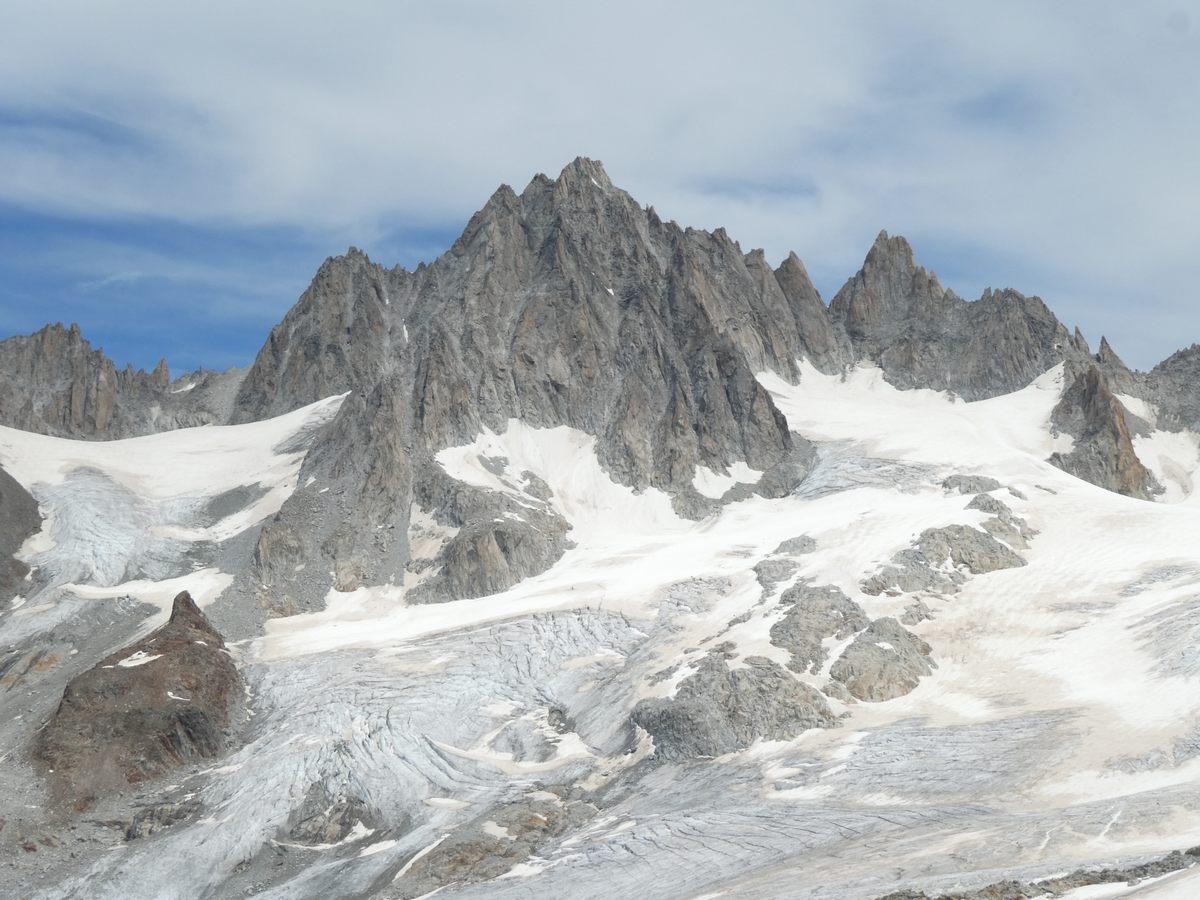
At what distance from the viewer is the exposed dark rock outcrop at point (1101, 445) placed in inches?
4390

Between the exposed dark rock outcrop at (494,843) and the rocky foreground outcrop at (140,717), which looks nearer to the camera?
the exposed dark rock outcrop at (494,843)

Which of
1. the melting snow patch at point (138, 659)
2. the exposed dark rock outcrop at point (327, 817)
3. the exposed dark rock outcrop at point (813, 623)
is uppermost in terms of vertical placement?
the melting snow patch at point (138, 659)

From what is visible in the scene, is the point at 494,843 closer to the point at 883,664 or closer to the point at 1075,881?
the point at 883,664

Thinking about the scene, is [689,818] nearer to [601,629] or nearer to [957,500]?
[601,629]

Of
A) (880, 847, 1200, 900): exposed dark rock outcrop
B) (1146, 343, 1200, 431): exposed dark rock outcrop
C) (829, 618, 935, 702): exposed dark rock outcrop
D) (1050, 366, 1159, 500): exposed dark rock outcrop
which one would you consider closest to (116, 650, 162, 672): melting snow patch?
(829, 618, 935, 702): exposed dark rock outcrop

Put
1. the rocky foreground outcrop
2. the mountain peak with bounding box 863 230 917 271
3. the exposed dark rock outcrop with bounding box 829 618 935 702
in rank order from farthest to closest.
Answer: the mountain peak with bounding box 863 230 917 271 → the rocky foreground outcrop → the exposed dark rock outcrop with bounding box 829 618 935 702

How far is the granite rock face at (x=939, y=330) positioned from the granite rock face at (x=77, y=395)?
87.4 meters

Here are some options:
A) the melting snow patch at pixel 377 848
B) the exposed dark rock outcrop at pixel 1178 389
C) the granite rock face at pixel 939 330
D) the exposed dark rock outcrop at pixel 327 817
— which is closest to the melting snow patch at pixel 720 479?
the granite rock face at pixel 939 330

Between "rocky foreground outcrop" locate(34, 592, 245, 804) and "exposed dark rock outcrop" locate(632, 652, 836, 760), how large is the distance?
79.9 ft

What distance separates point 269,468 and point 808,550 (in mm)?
55426

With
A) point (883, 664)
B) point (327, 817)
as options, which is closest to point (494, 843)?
point (327, 817)

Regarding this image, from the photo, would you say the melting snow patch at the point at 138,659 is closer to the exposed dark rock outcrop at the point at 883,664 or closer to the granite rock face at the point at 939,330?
the exposed dark rock outcrop at the point at 883,664

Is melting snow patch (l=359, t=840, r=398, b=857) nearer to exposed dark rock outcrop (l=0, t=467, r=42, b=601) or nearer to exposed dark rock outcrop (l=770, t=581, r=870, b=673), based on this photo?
exposed dark rock outcrop (l=770, t=581, r=870, b=673)

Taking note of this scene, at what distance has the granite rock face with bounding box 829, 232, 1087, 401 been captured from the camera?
14512cm
